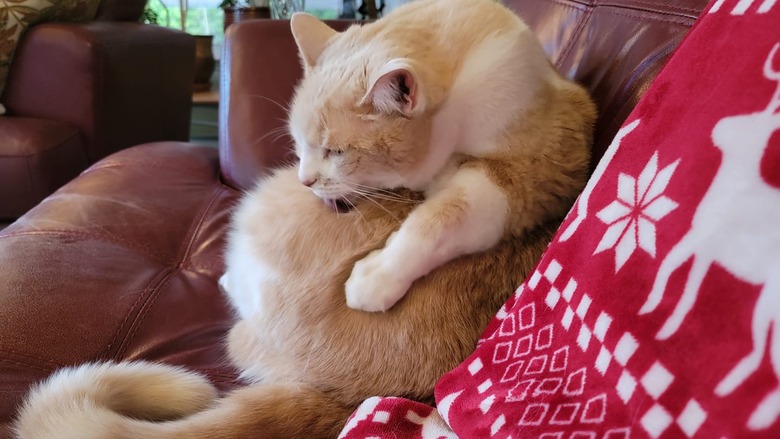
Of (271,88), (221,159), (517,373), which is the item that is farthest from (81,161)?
(517,373)

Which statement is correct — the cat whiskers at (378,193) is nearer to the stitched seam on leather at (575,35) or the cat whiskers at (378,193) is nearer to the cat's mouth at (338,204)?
the cat's mouth at (338,204)

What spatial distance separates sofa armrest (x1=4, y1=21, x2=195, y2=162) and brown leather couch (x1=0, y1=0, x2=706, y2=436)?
0.55 m

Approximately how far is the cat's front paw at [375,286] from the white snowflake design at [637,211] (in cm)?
29

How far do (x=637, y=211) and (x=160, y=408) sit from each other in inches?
27.9

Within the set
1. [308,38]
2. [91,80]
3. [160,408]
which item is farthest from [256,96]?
[160,408]

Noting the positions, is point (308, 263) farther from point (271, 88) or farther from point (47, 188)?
point (47, 188)

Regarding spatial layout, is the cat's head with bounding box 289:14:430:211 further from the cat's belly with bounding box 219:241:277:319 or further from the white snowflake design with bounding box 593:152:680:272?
the white snowflake design with bounding box 593:152:680:272

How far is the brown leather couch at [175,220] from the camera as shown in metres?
0.89

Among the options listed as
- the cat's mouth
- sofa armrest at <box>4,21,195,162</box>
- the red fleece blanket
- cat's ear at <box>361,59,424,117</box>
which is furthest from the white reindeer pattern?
sofa armrest at <box>4,21,195,162</box>

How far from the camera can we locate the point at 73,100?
6.40ft

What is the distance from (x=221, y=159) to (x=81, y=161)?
27.0 inches

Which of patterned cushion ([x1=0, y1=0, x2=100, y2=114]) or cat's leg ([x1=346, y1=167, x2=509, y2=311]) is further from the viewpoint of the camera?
patterned cushion ([x1=0, y1=0, x2=100, y2=114])

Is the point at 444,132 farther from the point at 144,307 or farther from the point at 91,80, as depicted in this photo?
the point at 91,80

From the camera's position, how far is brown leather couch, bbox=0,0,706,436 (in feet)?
2.92
